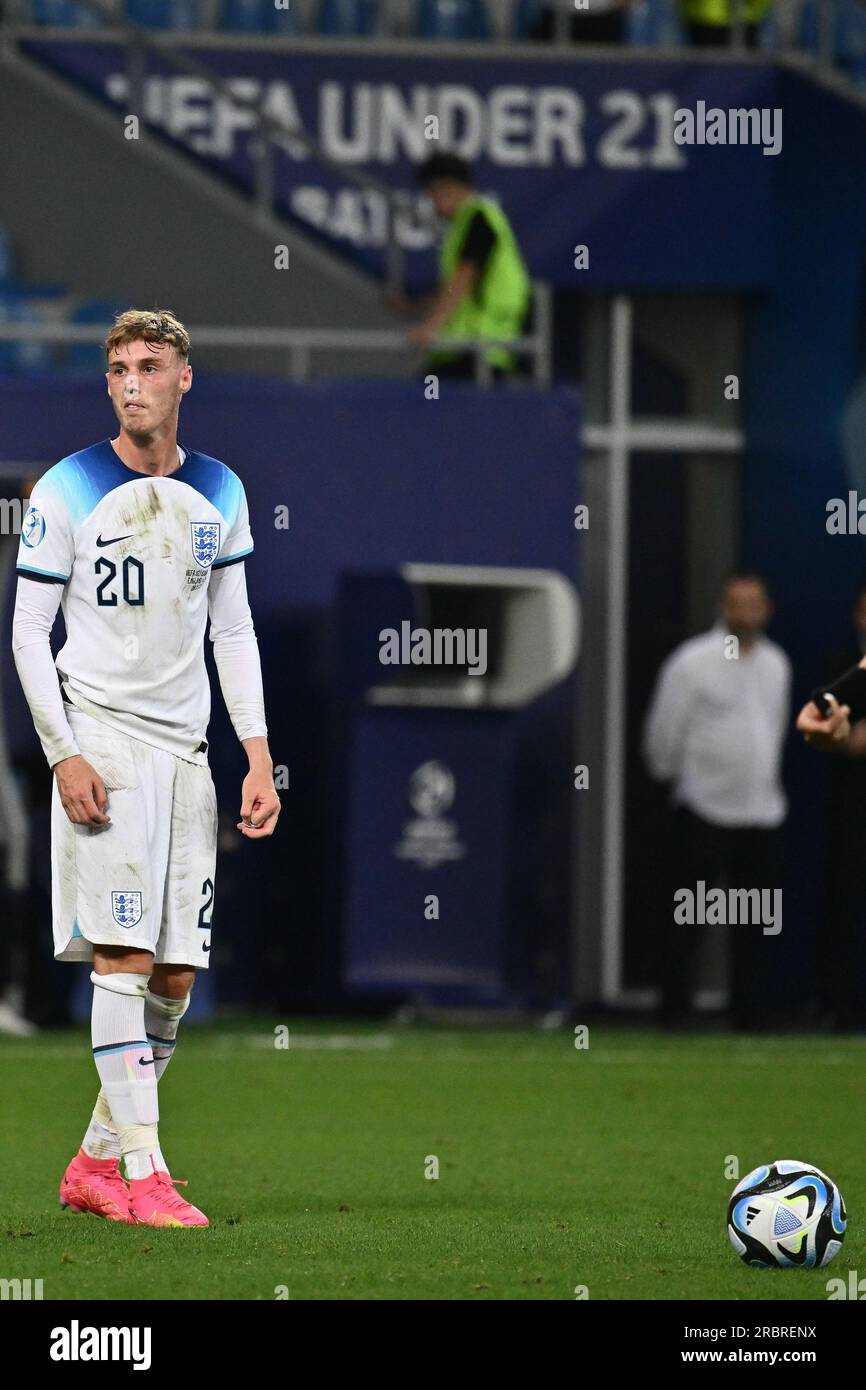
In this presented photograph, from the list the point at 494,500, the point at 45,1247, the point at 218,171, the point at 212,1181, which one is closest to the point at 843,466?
the point at 494,500

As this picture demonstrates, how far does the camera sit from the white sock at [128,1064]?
19.8ft

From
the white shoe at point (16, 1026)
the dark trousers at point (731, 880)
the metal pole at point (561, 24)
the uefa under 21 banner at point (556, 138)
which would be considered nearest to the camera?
the white shoe at point (16, 1026)

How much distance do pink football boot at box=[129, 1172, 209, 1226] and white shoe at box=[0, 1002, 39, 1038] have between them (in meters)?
5.49

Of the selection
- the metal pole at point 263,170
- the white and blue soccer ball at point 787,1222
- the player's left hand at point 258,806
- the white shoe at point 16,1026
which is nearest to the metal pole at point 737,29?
the metal pole at point 263,170

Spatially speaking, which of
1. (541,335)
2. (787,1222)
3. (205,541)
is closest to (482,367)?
(541,335)

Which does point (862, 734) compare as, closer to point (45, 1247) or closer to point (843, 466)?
point (843, 466)

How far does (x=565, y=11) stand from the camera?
1443 centimetres

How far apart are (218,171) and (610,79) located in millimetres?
2243

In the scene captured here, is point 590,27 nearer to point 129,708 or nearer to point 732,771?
point 732,771

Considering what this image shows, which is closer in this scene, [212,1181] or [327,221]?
[212,1181]

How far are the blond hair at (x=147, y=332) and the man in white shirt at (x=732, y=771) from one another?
6.73 meters

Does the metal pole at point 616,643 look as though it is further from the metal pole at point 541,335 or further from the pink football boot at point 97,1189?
the pink football boot at point 97,1189

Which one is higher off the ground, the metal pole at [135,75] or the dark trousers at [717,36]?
the dark trousers at [717,36]

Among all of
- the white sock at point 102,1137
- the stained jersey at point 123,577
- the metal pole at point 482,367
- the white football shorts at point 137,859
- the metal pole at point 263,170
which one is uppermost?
the metal pole at point 263,170
